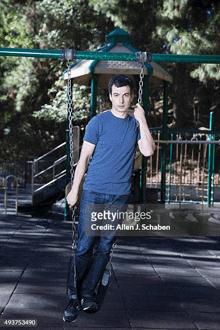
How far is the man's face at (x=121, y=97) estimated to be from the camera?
3.36 metres

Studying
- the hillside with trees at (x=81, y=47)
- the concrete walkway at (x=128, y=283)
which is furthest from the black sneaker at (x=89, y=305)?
the hillside with trees at (x=81, y=47)

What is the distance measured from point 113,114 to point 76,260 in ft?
3.24

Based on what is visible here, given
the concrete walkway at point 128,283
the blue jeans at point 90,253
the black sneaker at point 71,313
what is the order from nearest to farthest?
the black sneaker at point 71,313, the blue jeans at point 90,253, the concrete walkway at point 128,283

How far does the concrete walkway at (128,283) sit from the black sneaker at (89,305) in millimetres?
424

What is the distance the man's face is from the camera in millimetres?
3359

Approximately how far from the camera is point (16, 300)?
4.36 meters

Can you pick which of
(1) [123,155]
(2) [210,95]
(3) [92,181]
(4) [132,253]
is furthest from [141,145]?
(2) [210,95]

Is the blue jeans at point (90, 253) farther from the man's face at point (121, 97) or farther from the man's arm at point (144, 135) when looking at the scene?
the man's face at point (121, 97)

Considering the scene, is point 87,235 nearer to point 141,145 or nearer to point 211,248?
point 141,145

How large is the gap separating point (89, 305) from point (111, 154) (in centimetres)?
96

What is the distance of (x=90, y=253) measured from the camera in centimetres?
343

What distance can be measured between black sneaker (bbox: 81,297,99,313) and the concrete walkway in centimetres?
42

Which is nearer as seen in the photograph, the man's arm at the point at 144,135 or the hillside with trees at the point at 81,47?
the man's arm at the point at 144,135

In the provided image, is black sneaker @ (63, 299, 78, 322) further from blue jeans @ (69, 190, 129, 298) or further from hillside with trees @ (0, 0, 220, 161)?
hillside with trees @ (0, 0, 220, 161)
